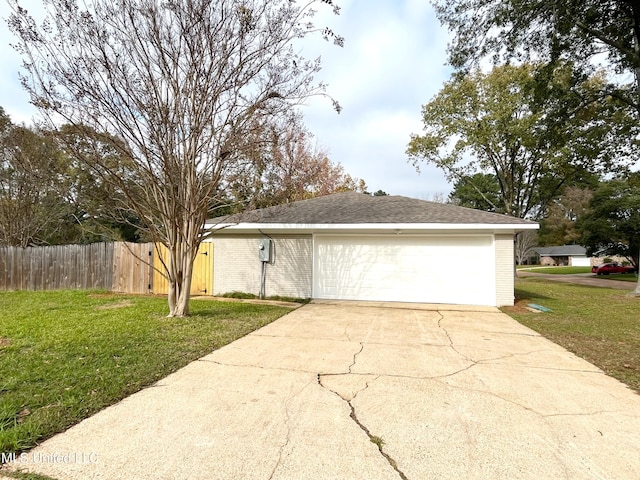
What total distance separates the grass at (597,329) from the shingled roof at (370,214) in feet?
8.03

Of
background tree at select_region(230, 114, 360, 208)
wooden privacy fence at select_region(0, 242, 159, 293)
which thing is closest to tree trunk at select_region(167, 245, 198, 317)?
background tree at select_region(230, 114, 360, 208)

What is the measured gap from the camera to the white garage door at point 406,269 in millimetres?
8898

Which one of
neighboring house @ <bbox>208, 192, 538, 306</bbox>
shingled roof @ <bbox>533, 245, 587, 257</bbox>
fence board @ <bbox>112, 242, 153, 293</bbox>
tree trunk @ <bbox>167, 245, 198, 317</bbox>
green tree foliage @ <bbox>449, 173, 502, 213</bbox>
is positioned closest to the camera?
tree trunk @ <bbox>167, 245, 198, 317</bbox>

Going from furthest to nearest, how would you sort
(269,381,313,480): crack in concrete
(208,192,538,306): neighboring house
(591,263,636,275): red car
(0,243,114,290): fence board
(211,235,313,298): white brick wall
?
(591,263,636,275): red car < (0,243,114,290): fence board < (211,235,313,298): white brick wall < (208,192,538,306): neighboring house < (269,381,313,480): crack in concrete

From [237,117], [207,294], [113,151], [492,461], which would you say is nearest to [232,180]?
[237,117]

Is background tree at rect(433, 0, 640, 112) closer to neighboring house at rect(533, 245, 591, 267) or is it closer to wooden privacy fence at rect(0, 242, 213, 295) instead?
wooden privacy fence at rect(0, 242, 213, 295)

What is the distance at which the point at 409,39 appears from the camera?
752 cm

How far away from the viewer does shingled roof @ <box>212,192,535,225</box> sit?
8.73 meters

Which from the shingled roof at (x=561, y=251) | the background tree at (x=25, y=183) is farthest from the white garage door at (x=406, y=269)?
the shingled roof at (x=561, y=251)

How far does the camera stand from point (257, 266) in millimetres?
10016

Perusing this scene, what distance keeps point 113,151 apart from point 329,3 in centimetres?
490

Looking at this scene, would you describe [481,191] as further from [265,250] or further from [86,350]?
[86,350]

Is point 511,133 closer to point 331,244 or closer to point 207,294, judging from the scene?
point 331,244

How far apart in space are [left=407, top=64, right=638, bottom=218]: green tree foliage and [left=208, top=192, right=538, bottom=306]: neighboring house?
5.07 m
